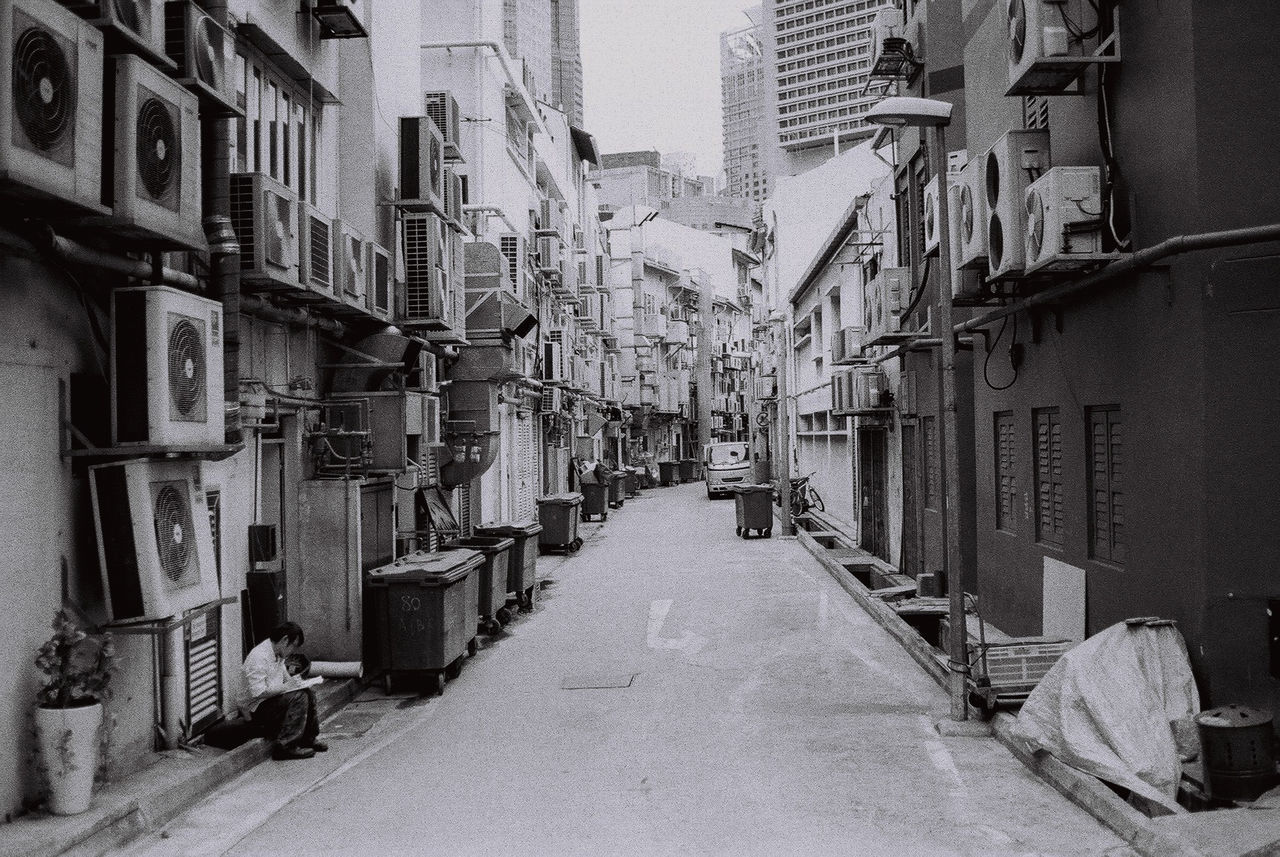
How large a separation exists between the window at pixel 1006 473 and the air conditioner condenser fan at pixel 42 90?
9.95 meters

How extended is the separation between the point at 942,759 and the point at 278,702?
496 cm

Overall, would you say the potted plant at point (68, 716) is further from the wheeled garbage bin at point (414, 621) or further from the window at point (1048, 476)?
the window at point (1048, 476)

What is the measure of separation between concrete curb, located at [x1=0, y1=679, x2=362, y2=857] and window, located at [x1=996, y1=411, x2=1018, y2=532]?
8.60 metres

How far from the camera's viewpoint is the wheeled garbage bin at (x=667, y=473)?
60.1 metres

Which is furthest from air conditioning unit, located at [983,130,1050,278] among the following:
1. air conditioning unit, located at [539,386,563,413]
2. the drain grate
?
air conditioning unit, located at [539,386,563,413]

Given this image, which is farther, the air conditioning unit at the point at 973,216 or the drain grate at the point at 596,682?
the drain grate at the point at 596,682

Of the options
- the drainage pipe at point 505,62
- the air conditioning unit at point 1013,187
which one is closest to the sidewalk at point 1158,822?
the air conditioning unit at point 1013,187

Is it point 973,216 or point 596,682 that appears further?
point 596,682

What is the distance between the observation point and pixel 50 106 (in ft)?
18.7

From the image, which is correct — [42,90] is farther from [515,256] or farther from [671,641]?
[515,256]

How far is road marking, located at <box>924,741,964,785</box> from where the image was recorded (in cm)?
747

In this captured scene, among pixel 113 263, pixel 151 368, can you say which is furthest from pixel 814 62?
pixel 151 368

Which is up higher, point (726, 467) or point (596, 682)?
point (726, 467)

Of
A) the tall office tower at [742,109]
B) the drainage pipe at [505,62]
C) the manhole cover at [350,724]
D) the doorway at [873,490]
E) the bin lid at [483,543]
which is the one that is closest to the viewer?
the manhole cover at [350,724]
